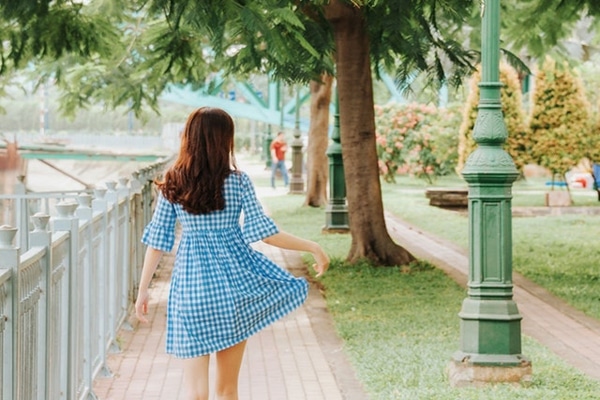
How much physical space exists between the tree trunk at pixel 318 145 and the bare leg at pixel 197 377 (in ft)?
68.5

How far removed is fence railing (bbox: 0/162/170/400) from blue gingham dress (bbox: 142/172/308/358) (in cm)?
56

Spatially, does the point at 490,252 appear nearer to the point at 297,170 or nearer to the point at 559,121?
the point at 559,121

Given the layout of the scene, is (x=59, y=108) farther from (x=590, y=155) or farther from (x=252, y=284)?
(x=252, y=284)

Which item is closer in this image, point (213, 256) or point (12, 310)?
point (12, 310)

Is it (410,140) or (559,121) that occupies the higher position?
(559,121)

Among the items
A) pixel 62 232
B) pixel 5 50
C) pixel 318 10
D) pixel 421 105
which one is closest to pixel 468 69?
pixel 318 10

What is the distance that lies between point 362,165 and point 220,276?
946 cm

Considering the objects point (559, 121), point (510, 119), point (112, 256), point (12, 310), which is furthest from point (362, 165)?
point (510, 119)

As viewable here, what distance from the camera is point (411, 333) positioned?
10.1 m

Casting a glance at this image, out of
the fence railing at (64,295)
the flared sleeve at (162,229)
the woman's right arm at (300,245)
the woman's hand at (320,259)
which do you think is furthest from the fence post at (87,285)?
the woman's hand at (320,259)

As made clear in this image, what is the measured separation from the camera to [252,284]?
5.79 metres

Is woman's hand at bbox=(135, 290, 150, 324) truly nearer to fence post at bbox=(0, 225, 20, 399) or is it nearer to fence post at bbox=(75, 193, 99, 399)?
fence post at bbox=(75, 193, 99, 399)

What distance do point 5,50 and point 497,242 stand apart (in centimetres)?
885

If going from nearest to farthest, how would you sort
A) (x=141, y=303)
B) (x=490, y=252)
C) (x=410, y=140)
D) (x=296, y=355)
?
(x=141, y=303) → (x=490, y=252) → (x=296, y=355) → (x=410, y=140)
